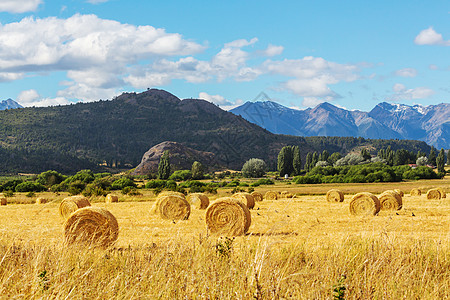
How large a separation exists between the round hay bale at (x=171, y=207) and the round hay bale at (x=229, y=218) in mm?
6569

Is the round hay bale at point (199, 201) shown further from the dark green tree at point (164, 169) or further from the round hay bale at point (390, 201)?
the dark green tree at point (164, 169)

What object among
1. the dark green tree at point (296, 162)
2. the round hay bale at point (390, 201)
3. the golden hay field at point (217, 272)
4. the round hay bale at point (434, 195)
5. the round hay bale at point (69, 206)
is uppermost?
the dark green tree at point (296, 162)

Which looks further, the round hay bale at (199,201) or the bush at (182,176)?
the bush at (182,176)

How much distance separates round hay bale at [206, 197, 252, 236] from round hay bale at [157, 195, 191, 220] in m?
6.57

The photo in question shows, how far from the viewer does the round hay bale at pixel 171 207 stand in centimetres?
2309

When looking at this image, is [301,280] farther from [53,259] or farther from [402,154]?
[402,154]

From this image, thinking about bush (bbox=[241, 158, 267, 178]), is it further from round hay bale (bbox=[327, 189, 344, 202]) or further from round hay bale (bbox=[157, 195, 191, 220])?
round hay bale (bbox=[157, 195, 191, 220])

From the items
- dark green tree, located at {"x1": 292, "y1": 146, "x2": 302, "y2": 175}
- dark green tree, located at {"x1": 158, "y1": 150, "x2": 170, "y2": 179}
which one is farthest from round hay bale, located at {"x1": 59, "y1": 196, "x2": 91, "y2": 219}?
dark green tree, located at {"x1": 292, "y1": 146, "x2": 302, "y2": 175}

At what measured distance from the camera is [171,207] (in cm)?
2320

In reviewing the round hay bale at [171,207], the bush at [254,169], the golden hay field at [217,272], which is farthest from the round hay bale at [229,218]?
the bush at [254,169]

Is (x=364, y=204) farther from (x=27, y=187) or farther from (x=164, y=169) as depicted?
(x=164, y=169)

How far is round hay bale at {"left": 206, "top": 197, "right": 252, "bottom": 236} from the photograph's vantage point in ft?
54.0

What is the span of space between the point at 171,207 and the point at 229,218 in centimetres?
724

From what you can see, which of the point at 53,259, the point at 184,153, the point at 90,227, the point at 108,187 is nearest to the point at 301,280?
the point at 53,259
